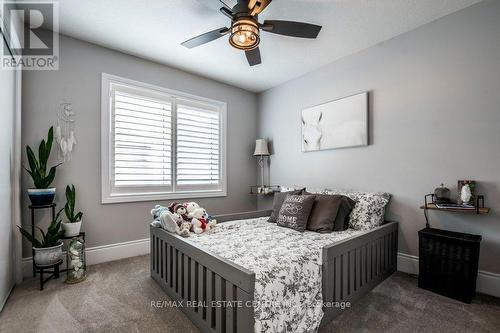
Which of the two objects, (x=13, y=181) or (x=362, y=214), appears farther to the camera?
(x=362, y=214)

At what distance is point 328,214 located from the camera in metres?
2.39

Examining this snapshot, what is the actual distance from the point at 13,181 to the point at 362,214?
135 inches

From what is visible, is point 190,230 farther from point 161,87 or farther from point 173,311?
point 161,87

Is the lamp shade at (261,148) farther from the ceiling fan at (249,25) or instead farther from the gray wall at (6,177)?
the gray wall at (6,177)

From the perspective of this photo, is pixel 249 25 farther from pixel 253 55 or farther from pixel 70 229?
pixel 70 229

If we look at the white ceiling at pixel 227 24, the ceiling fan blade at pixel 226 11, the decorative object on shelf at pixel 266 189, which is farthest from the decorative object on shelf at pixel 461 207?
the ceiling fan blade at pixel 226 11

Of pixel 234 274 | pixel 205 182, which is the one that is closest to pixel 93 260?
pixel 205 182

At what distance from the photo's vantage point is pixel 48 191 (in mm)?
2260

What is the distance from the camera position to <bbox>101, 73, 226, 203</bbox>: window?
9.51 feet

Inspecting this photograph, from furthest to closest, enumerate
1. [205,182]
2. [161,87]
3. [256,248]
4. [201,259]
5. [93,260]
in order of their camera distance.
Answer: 1. [205,182]
2. [161,87]
3. [93,260]
4. [256,248]
5. [201,259]

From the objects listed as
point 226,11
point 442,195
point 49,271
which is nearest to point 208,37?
point 226,11

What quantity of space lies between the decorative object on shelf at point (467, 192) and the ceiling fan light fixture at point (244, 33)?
2.25m

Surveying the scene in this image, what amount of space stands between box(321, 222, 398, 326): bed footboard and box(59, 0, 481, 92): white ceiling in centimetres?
208

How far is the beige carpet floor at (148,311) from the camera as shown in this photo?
5.31 ft
